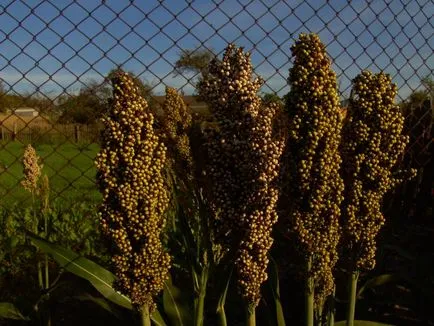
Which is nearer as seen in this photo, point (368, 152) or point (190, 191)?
point (190, 191)

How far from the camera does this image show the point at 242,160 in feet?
5.73

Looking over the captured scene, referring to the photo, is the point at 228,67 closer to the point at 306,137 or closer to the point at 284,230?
the point at 306,137

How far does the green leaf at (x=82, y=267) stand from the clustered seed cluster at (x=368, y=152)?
86cm

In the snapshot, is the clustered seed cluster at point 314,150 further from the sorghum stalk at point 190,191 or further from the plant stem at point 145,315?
the plant stem at point 145,315

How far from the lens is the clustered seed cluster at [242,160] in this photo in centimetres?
174

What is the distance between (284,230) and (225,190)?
0.52 m

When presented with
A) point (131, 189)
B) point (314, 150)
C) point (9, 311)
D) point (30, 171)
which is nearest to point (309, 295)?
point (314, 150)

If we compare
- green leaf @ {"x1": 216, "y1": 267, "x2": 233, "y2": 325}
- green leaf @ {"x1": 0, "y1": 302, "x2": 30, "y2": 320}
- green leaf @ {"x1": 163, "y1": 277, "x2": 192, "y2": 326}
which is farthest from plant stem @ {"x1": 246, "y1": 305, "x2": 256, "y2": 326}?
green leaf @ {"x1": 0, "y1": 302, "x2": 30, "y2": 320}

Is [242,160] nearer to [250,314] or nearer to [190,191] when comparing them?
[190,191]

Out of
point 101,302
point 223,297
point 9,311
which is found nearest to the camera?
point 223,297


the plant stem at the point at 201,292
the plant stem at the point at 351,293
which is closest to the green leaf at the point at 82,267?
the plant stem at the point at 201,292

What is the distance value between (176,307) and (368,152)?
3.04ft

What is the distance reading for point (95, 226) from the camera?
13.8ft

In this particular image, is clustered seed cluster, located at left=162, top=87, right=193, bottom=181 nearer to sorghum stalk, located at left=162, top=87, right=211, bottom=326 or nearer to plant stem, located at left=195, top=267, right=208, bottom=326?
sorghum stalk, located at left=162, top=87, right=211, bottom=326
